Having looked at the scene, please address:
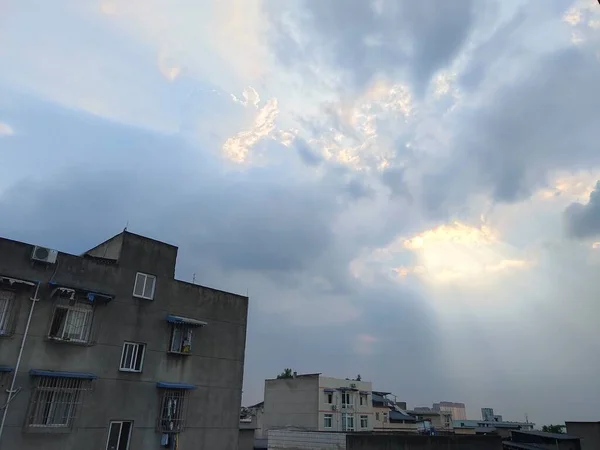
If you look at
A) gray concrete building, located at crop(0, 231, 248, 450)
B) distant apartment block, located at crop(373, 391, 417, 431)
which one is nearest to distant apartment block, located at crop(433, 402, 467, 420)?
distant apartment block, located at crop(373, 391, 417, 431)

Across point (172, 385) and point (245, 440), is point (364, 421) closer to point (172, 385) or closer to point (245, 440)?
point (245, 440)

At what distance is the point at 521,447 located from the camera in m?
33.5

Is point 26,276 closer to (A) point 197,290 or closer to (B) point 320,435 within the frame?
(A) point 197,290

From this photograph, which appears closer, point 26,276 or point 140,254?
point 26,276

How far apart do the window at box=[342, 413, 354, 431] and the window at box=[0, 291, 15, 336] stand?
1807 inches

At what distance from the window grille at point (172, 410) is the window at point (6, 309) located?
718 cm

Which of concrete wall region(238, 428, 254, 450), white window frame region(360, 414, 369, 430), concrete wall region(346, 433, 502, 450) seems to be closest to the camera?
concrete wall region(346, 433, 502, 450)

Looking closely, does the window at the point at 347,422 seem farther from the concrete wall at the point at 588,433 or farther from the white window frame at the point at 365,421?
the concrete wall at the point at 588,433

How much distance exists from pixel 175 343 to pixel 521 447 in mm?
28786

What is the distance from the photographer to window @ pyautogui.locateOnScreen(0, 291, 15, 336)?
16219 millimetres

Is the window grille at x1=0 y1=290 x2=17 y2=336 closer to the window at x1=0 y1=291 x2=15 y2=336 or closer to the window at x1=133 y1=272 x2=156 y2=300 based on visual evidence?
the window at x1=0 y1=291 x2=15 y2=336

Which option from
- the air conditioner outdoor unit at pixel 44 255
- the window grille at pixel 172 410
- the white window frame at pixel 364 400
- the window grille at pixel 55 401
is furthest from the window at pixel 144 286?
the white window frame at pixel 364 400

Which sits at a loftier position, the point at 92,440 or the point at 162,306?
the point at 162,306

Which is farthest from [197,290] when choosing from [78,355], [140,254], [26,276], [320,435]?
[320,435]
